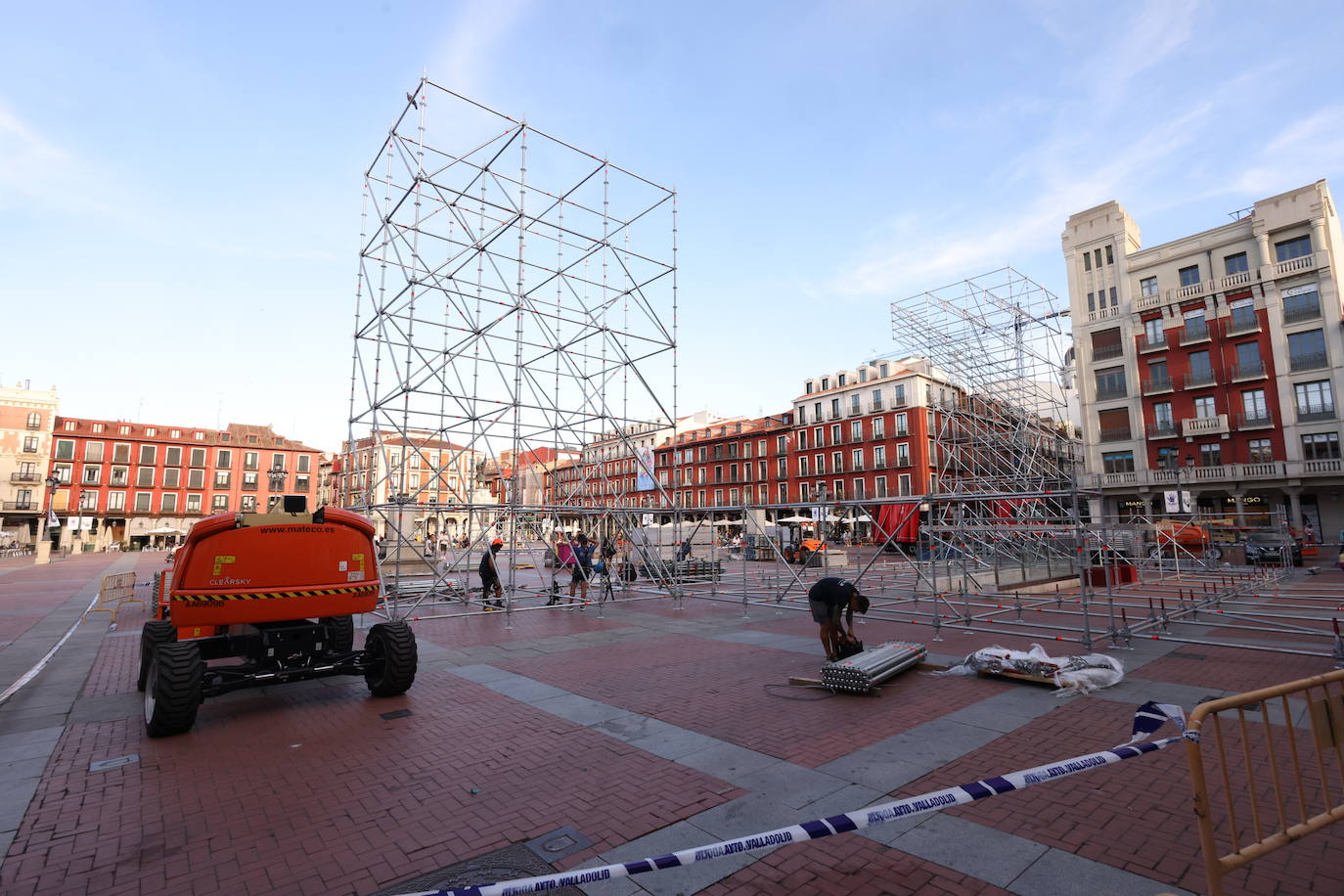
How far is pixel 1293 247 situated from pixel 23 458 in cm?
8548

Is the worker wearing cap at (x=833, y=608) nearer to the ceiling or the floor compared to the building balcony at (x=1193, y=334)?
nearer to the floor

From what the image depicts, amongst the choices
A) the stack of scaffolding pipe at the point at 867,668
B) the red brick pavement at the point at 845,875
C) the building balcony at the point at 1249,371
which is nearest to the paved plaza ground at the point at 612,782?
the red brick pavement at the point at 845,875

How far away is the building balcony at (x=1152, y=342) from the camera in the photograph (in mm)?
33969

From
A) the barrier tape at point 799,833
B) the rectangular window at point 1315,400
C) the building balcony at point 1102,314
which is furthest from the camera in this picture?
the building balcony at point 1102,314

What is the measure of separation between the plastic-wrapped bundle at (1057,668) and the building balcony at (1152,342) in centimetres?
3370

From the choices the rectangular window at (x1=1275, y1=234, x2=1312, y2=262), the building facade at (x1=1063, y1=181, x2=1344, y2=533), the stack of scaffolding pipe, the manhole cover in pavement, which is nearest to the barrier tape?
the manhole cover in pavement

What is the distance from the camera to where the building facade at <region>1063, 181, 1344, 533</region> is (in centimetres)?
2955

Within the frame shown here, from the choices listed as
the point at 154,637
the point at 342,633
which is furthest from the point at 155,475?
the point at 154,637

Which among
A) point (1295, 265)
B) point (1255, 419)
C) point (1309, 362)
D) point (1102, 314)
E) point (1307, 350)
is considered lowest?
point (1255, 419)

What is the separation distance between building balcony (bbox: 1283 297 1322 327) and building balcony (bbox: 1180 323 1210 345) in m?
2.93

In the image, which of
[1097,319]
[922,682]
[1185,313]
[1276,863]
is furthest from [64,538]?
[1185,313]

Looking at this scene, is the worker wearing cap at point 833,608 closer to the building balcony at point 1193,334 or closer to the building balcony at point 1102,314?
the building balcony at point 1193,334

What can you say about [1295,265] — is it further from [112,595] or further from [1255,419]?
[112,595]

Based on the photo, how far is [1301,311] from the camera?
30109 mm
